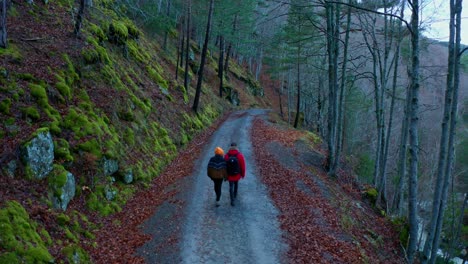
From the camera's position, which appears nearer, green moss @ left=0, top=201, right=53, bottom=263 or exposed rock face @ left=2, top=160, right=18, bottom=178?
green moss @ left=0, top=201, right=53, bottom=263

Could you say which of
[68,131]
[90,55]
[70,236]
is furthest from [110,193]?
[90,55]

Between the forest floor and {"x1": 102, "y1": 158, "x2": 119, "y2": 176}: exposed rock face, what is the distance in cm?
128

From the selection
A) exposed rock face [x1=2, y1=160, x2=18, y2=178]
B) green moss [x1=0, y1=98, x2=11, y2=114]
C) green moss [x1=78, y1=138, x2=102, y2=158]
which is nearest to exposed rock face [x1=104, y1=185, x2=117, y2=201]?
green moss [x1=78, y1=138, x2=102, y2=158]

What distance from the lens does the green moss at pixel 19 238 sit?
6273 millimetres

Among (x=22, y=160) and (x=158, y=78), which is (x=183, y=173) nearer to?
(x=22, y=160)

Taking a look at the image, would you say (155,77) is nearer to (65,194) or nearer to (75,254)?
(65,194)

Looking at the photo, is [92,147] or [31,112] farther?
[92,147]

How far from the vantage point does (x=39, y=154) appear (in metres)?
8.91

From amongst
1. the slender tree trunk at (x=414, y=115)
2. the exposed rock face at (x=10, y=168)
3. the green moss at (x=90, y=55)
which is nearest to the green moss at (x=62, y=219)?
the exposed rock face at (x=10, y=168)

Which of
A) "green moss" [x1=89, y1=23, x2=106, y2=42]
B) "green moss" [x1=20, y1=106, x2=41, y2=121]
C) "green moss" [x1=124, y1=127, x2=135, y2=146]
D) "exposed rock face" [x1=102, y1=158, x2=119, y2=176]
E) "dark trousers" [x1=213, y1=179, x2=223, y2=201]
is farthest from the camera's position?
"green moss" [x1=89, y1=23, x2=106, y2=42]

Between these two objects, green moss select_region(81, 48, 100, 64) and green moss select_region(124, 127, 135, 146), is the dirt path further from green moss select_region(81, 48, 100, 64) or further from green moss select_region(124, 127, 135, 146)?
green moss select_region(81, 48, 100, 64)

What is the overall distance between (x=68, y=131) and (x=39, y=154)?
7.13ft

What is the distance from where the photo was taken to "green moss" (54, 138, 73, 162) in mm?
9805

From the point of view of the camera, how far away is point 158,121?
18.9 m
